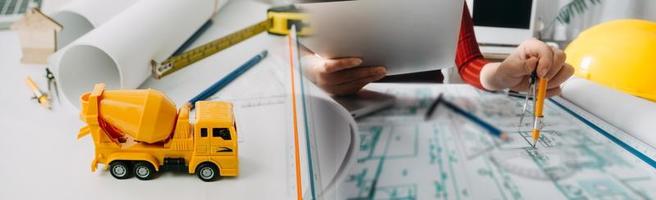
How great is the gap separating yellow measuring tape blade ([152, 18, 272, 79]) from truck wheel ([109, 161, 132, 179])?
253mm

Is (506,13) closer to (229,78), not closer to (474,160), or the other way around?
(474,160)

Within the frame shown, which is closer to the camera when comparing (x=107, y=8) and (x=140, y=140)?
(x=140, y=140)

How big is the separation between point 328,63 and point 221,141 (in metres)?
0.12

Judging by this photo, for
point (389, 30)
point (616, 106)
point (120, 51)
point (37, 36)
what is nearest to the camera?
point (389, 30)

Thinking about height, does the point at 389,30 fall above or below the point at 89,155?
above

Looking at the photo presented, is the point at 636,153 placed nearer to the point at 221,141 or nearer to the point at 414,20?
the point at 414,20

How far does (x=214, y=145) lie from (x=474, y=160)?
7.5 inches

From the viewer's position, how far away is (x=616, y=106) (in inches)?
15.1

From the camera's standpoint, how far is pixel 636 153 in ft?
1.13

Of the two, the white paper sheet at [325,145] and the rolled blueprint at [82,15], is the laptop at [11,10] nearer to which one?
the rolled blueprint at [82,15]

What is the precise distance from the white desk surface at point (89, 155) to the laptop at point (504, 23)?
0.61 feet

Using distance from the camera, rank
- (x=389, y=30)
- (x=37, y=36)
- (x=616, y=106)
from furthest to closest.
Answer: (x=37, y=36) → (x=616, y=106) → (x=389, y=30)

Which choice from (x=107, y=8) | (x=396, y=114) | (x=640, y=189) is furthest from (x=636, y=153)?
(x=107, y=8)

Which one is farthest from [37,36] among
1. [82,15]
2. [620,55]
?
[620,55]
